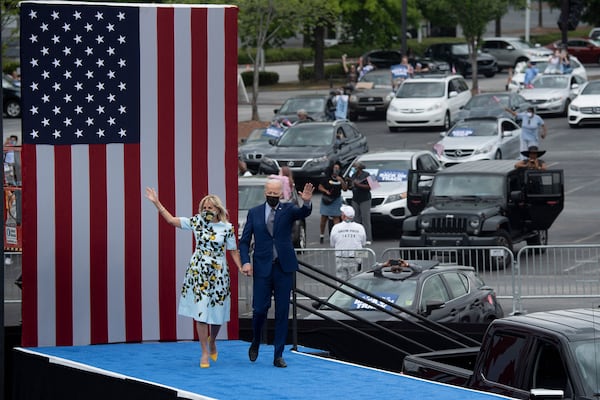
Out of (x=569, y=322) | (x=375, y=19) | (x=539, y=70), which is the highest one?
(x=375, y=19)

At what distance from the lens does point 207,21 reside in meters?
13.8

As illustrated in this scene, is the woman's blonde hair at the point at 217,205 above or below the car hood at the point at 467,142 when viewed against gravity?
above

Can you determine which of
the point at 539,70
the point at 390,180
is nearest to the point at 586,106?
the point at 539,70

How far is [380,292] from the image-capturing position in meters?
17.3

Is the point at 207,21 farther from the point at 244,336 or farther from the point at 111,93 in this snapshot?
the point at 244,336

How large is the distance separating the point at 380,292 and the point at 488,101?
2438 cm

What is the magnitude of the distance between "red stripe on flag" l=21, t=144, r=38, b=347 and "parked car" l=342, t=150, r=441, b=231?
1444 centimetres

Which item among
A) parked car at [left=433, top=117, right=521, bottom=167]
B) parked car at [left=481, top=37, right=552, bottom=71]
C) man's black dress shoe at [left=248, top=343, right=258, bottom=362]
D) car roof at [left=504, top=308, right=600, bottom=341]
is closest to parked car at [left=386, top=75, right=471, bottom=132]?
parked car at [left=433, top=117, right=521, bottom=167]

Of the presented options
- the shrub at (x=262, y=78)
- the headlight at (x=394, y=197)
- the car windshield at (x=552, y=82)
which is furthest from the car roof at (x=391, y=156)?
the shrub at (x=262, y=78)

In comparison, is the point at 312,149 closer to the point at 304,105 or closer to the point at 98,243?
the point at 304,105

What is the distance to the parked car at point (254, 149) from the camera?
3481 centimetres

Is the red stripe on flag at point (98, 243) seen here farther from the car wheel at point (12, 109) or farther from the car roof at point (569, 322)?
the car wheel at point (12, 109)

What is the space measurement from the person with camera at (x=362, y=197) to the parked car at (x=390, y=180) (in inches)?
54.4

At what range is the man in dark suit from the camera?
12133 millimetres
